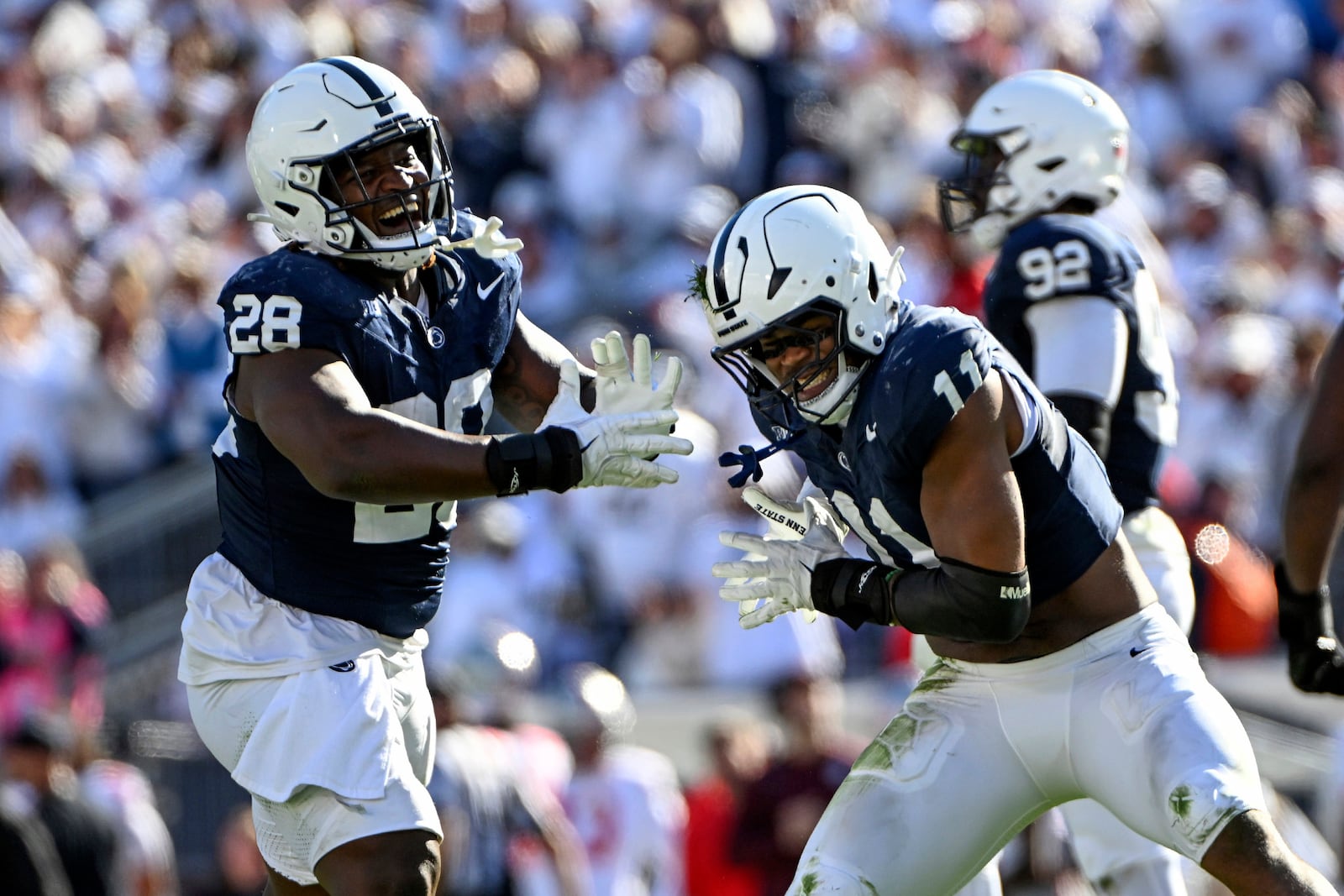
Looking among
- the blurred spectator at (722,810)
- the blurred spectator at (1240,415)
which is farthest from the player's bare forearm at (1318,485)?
the blurred spectator at (1240,415)

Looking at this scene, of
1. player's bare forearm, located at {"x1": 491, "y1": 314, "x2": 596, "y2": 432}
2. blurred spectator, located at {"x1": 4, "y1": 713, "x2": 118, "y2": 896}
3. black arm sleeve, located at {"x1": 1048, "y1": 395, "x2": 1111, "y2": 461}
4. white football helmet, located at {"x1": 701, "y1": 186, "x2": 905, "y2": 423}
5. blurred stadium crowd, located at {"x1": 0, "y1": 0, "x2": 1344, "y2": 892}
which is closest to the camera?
white football helmet, located at {"x1": 701, "y1": 186, "x2": 905, "y2": 423}

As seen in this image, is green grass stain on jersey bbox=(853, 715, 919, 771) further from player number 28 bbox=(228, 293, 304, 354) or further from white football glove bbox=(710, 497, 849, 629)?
player number 28 bbox=(228, 293, 304, 354)

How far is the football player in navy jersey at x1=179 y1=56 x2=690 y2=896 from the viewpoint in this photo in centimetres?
438

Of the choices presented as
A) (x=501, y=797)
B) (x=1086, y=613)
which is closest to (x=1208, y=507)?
(x=501, y=797)

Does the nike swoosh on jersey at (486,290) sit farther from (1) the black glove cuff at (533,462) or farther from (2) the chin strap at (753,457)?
(2) the chin strap at (753,457)

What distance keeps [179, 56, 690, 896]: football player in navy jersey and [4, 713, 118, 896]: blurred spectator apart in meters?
3.67

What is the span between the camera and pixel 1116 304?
532cm

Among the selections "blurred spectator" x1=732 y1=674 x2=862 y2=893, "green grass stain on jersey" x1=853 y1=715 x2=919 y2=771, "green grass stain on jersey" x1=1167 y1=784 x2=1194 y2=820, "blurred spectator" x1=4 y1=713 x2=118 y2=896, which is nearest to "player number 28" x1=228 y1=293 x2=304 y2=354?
"green grass stain on jersey" x1=853 y1=715 x2=919 y2=771

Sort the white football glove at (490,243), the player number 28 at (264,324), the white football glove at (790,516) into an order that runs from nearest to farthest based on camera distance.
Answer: the player number 28 at (264,324)
the white football glove at (790,516)
the white football glove at (490,243)

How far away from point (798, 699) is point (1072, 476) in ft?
11.0

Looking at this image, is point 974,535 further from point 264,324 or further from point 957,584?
point 264,324

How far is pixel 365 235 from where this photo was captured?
4602 mm

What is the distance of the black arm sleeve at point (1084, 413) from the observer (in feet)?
17.0

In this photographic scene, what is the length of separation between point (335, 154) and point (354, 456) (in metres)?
0.72
